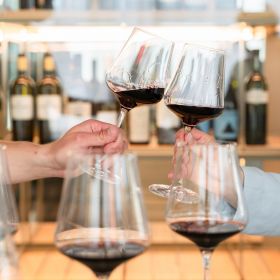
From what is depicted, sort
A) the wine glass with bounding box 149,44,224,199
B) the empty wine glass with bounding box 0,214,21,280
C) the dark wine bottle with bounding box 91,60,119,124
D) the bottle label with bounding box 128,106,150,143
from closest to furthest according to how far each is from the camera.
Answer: the empty wine glass with bounding box 0,214,21,280, the wine glass with bounding box 149,44,224,199, the bottle label with bounding box 128,106,150,143, the dark wine bottle with bounding box 91,60,119,124

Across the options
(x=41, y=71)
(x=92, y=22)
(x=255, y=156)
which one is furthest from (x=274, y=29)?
(x=41, y=71)

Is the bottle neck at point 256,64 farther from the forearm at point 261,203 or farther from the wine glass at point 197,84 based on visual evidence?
the wine glass at point 197,84

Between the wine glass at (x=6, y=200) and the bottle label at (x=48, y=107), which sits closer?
the wine glass at (x=6, y=200)

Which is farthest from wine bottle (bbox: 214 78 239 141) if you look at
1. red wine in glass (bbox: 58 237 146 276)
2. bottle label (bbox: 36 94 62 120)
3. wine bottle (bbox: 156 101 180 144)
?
red wine in glass (bbox: 58 237 146 276)

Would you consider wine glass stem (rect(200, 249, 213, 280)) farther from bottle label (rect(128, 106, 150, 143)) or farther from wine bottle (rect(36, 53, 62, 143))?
wine bottle (rect(36, 53, 62, 143))

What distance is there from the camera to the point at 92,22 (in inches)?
110

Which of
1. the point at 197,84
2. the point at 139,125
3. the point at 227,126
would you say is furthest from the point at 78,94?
the point at 197,84

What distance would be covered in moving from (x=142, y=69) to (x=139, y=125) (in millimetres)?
1561

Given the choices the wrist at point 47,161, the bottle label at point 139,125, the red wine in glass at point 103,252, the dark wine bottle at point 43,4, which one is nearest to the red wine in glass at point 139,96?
the wrist at point 47,161

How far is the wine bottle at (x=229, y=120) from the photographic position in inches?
109

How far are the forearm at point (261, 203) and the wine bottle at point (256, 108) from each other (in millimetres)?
1477

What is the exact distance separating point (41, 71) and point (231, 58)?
0.80 meters

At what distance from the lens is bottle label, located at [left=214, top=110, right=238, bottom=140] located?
2773mm

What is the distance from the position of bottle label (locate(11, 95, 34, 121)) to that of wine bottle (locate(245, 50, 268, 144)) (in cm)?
88
